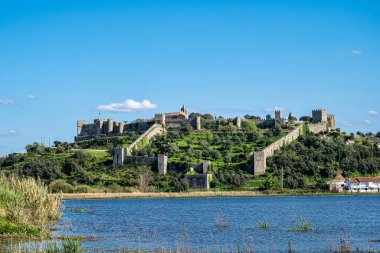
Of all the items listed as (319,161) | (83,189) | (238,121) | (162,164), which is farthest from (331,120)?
(83,189)

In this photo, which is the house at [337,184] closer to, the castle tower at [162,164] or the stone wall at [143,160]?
the castle tower at [162,164]

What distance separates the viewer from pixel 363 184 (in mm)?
86688

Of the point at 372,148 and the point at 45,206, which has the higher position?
the point at 372,148

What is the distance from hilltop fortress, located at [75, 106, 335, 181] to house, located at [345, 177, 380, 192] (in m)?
11.4

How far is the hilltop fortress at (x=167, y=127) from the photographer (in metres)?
91.0

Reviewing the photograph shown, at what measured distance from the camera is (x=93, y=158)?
96.9m

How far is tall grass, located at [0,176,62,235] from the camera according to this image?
29.9 metres

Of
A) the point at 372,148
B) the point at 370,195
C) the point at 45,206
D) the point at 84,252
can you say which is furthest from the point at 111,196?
the point at 84,252

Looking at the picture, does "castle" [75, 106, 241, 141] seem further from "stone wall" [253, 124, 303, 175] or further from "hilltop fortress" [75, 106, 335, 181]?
"stone wall" [253, 124, 303, 175]

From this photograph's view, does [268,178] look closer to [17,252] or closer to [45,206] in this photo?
[45,206]

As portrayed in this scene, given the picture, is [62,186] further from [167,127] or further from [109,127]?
[109,127]

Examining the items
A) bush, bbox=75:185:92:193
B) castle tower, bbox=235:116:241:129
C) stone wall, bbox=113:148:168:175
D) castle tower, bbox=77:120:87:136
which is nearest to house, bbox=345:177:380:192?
stone wall, bbox=113:148:168:175

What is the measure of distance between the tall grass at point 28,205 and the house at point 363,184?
194 feet

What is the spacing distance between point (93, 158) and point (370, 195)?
3923cm
